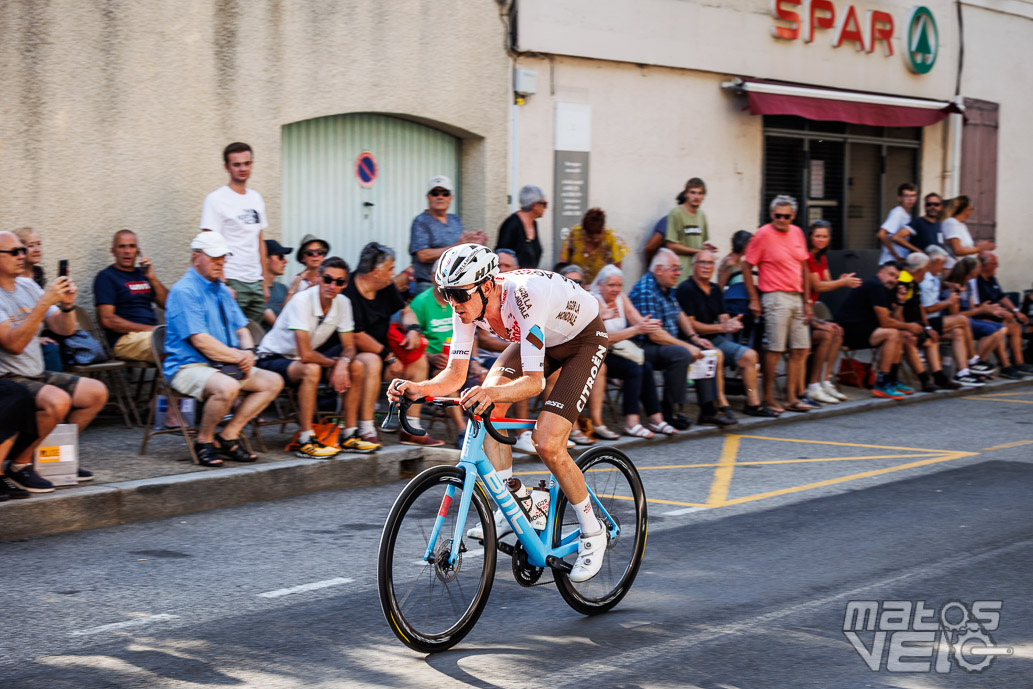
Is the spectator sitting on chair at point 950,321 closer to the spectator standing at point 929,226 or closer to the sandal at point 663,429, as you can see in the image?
the spectator standing at point 929,226

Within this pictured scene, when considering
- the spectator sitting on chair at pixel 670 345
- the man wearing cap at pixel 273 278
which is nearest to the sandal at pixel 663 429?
the spectator sitting on chair at pixel 670 345

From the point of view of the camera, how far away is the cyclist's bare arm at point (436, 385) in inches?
201

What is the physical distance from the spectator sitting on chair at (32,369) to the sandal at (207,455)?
0.79 metres

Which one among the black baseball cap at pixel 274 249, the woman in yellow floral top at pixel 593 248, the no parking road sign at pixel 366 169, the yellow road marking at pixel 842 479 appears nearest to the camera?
the yellow road marking at pixel 842 479

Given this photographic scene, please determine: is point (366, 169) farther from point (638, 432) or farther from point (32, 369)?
point (32, 369)

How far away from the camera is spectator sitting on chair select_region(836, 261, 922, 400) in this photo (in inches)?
529

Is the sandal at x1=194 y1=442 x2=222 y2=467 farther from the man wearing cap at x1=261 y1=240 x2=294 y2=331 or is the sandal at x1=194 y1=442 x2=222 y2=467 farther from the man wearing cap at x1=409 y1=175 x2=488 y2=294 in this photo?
the man wearing cap at x1=409 y1=175 x2=488 y2=294

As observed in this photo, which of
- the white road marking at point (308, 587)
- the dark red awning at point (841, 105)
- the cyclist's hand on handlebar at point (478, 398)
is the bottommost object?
the white road marking at point (308, 587)

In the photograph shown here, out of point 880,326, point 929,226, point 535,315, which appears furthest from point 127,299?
point 929,226

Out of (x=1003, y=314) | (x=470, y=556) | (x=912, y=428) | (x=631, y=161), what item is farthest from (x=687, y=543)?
(x=1003, y=314)

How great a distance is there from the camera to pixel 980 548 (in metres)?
6.73

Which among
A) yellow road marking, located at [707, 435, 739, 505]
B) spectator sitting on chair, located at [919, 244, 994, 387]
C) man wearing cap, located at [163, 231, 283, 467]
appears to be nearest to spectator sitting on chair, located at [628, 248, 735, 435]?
yellow road marking, located at [707, 435, 739, 505]

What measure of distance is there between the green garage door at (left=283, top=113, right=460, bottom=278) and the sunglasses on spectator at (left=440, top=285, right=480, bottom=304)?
23.2 feet
